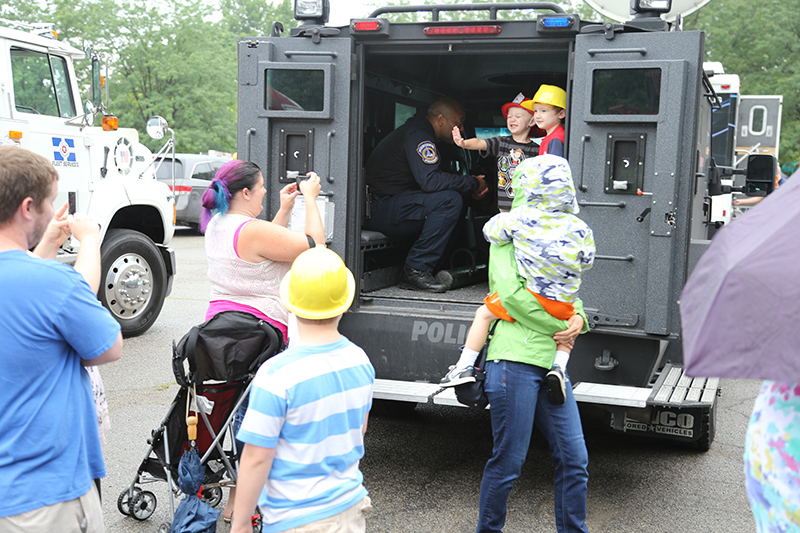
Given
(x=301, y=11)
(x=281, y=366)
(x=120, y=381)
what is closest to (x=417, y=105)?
(x=301, y=11)

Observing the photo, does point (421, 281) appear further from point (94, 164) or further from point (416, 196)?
point (94, 164)

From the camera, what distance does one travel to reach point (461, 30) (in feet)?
15.6

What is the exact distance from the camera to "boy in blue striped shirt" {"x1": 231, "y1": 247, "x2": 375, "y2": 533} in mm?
2271

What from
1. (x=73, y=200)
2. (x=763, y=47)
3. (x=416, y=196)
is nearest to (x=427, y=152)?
(x=416, y=196)

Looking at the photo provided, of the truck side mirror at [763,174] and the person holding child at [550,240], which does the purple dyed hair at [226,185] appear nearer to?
the person holding child at [550,240]

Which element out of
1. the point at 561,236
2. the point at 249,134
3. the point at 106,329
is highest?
the point at 249,134

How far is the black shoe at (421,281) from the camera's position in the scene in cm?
608

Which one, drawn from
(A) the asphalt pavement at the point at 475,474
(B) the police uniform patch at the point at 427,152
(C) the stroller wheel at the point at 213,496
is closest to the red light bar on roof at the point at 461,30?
(B) the police uniform patch at the point at 427,152

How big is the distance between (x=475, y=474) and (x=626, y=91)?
95.5 inches

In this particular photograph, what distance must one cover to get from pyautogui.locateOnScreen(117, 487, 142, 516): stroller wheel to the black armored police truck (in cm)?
140

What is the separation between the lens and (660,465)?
5.14m

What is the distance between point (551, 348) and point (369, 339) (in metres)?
1.90

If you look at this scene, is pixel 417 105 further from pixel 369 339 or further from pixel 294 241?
pixel 294 241

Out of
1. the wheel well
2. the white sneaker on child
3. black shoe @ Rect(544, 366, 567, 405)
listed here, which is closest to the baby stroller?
the white sneaker on child
